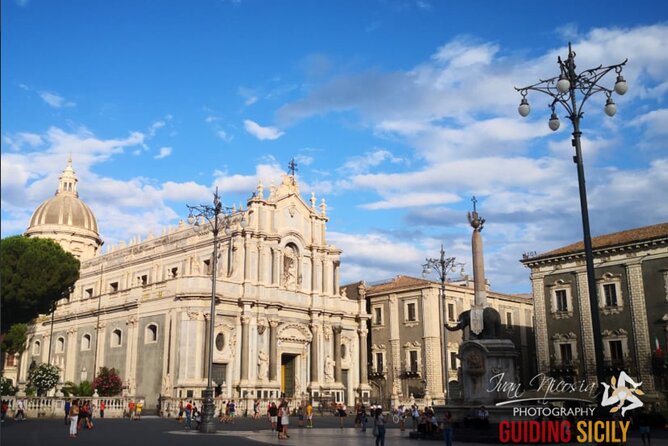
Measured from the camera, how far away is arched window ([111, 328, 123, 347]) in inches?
2109

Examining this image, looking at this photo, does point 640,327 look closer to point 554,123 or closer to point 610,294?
point 610,294

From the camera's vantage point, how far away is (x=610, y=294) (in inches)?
1756

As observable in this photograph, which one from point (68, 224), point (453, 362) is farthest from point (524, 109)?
point (68, 224)

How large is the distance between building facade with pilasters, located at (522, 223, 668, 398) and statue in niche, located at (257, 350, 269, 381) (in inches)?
756

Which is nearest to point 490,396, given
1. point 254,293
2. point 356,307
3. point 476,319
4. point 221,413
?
point 476,319

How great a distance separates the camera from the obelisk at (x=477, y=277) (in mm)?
26625

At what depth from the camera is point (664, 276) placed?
→ 4203 centimetres

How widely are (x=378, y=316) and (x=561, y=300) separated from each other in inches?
786

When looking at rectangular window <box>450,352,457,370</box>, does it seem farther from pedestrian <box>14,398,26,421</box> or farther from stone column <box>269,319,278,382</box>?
pedestrian <box>14,398,26,421</box>

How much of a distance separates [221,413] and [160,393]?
26.6ft

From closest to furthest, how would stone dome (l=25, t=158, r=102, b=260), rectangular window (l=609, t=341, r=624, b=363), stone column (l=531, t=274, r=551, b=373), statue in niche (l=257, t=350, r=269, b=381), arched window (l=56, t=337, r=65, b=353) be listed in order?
rectangular window (l=609, t=341, r=624, b=363)
stone column (l=531, t=274, r=551, b=373)
statue in niche (l=257, t=350, r=269, b=381)
arched window (l=56, t=337, r=65, b=353)
stone dome (l=25, t=158, r=102, b=260)

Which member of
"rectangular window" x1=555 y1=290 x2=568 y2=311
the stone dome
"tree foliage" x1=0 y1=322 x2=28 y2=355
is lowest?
"tree foliage" x1=0 y1=322 x2=28 y2=355

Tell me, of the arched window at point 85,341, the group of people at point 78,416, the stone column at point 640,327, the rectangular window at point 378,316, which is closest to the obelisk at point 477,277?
the group of people at point 78,416

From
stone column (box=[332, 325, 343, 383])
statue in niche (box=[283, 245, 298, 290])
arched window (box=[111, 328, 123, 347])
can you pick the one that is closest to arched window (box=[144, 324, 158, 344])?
arched window (box=[111, 328, 123, 347])
